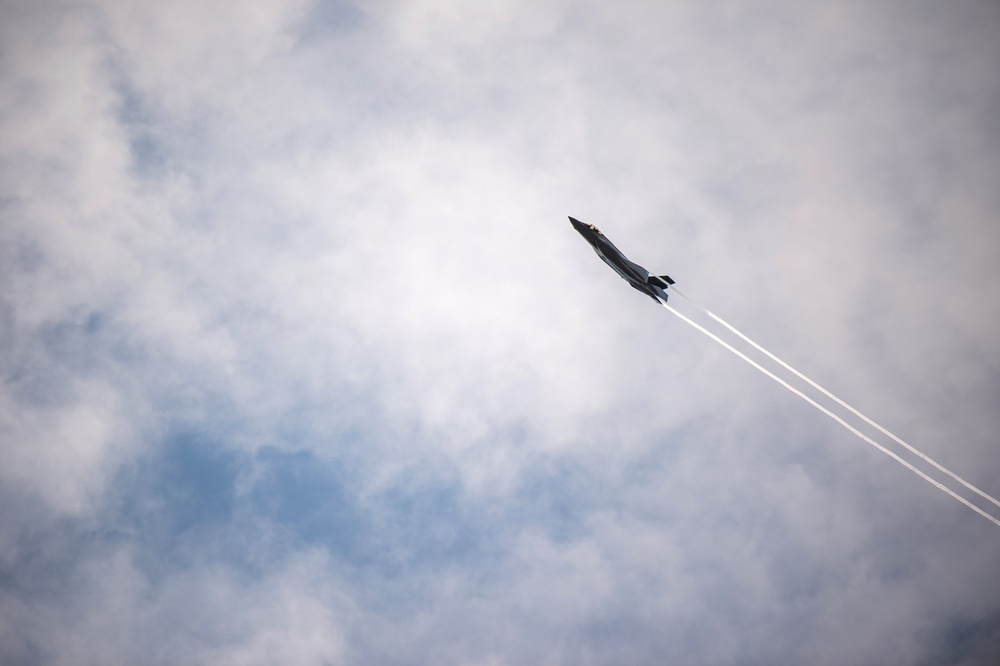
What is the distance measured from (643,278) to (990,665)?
235253 millimetres

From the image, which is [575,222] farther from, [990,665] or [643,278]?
[990,665]

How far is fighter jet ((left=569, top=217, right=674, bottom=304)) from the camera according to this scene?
186 ft

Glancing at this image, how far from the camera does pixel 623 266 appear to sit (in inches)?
2253

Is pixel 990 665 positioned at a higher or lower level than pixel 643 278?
lower

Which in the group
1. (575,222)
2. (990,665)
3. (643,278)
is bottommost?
(990,665)

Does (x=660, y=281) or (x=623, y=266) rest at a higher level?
(x=623, y=266)

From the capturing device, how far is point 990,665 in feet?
625

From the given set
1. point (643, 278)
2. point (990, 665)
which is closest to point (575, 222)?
point (643, 278)

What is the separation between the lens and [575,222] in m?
57.8

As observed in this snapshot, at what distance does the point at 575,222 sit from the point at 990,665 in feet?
797

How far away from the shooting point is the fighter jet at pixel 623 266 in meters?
56.8

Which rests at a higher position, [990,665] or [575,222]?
[575,222]

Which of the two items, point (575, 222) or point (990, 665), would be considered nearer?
point (575, 222)

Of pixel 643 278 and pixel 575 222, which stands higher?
pixel 575 222
